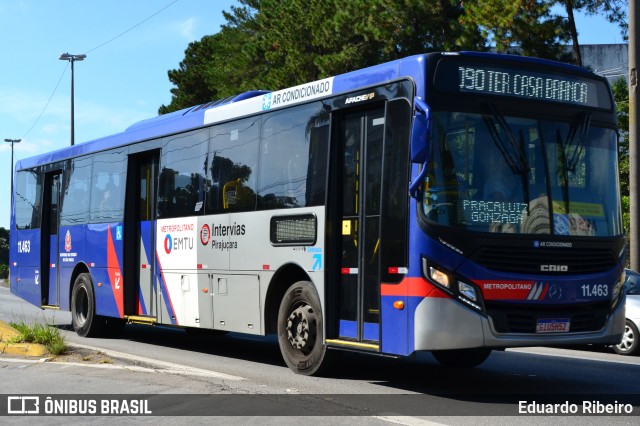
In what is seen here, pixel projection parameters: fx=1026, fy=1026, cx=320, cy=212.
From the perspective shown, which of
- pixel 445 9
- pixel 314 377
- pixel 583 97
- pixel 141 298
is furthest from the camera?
pixel 445 9

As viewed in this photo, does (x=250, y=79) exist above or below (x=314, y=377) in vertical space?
above

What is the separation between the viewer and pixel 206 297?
14.0 m

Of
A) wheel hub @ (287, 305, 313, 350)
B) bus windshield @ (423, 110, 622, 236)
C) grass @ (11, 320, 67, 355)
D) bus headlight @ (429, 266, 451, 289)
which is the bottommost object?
grass @ (11, 320, 67, 355)

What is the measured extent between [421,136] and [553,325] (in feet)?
7.43

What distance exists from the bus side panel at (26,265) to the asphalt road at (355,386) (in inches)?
219

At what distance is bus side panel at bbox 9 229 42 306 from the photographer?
20.0 m

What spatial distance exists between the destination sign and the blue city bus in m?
0.02

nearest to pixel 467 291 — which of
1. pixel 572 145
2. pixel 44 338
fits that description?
pixel 572 145

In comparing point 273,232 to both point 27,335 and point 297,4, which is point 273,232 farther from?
point 297,4

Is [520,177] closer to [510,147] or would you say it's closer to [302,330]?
[510,147]

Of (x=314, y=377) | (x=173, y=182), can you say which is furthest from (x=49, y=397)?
(x=173, y=182)

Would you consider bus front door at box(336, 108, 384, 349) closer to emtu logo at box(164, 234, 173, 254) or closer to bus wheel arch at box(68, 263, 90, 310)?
emtu logo at box(164, 234, 173, 254)

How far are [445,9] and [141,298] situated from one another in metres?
18.8

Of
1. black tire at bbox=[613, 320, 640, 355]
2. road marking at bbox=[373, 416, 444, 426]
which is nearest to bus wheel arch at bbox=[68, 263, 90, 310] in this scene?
black tire at bbox=[613, 320, 640, 355]
